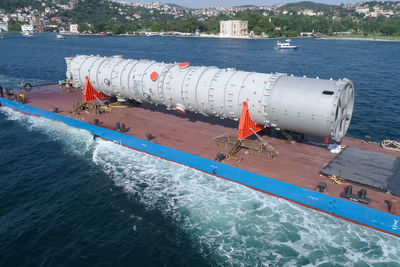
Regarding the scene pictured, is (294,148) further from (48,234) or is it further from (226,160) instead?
(48,234)

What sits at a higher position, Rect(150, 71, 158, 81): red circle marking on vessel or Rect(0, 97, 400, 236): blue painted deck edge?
Rect(150, 71, 158, 81): red circle marking on vessel

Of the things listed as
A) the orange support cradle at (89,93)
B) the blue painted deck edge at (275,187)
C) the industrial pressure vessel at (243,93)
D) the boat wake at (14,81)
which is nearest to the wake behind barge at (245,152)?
the blue painted deck edge at (275,187)

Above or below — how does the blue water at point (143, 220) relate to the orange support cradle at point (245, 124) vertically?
below

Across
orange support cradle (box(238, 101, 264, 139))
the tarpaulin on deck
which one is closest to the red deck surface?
the tarpaulin on deck

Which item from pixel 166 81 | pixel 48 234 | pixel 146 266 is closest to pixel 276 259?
pixel 146 266

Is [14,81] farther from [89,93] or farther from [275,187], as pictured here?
[275,187]

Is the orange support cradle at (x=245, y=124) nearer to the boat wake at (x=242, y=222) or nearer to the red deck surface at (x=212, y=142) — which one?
the red deck surface at (x=212, y=142)

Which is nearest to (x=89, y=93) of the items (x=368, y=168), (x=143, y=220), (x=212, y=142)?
(x=212, y=142)

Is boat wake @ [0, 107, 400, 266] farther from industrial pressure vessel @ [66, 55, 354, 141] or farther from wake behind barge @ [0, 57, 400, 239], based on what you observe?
industrial pressure vessel @ [66, 55, 354, 141]

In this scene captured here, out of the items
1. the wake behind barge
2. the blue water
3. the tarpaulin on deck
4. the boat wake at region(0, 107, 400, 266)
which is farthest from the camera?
the tarpaulin on deck
